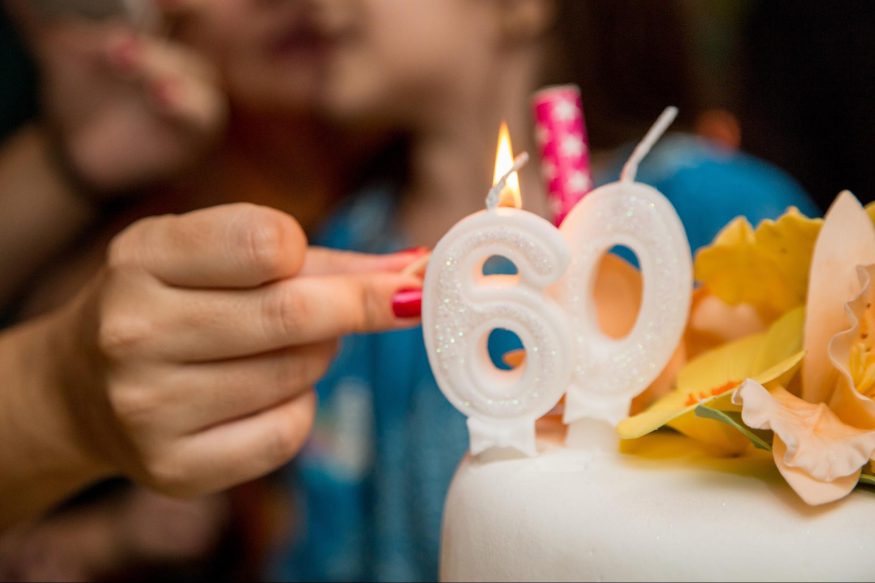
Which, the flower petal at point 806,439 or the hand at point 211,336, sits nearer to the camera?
the flower petal at point 806,439

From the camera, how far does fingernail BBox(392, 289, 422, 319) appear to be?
62cm

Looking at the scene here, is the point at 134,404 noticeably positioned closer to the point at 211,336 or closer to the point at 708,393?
the point at 211,336

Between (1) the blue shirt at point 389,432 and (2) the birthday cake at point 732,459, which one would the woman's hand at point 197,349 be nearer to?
(2) the birthday cake at point 732,459

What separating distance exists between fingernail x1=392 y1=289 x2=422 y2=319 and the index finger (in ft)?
0.25

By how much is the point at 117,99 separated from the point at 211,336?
884 mm

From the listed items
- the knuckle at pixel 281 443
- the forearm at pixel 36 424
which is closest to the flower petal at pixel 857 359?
the knuckle at pixel 281 443

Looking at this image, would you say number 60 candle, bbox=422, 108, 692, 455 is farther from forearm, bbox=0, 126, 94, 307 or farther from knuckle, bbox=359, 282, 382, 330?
forearm, bbox=0, 126, 94, 307

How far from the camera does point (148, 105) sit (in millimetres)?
1316

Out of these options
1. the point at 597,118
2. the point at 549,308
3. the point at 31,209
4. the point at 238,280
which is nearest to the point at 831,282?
the point at 549,308

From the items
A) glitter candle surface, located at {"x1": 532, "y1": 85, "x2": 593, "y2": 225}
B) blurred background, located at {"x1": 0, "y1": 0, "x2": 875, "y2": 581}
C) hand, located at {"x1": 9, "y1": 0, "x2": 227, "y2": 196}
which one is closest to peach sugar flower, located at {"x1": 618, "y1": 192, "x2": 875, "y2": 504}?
glitter candle surface, located at {"x1": 532, "y1": 85, "x2": 593, "y2": 225}

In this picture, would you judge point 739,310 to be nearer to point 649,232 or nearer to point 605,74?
point 649,232

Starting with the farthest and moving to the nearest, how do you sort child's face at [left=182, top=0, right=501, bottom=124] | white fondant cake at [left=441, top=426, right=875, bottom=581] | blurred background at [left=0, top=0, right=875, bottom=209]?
blurred background at [left=0, top=0, right=875, bottom=209] < child's face at [left=182, top=0, right=501, bottom=124] < white fondant cake at [left=441, top=426, right=875, bottom=581]

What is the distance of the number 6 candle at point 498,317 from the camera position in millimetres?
530

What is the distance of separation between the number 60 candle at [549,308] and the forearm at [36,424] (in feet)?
1.12
